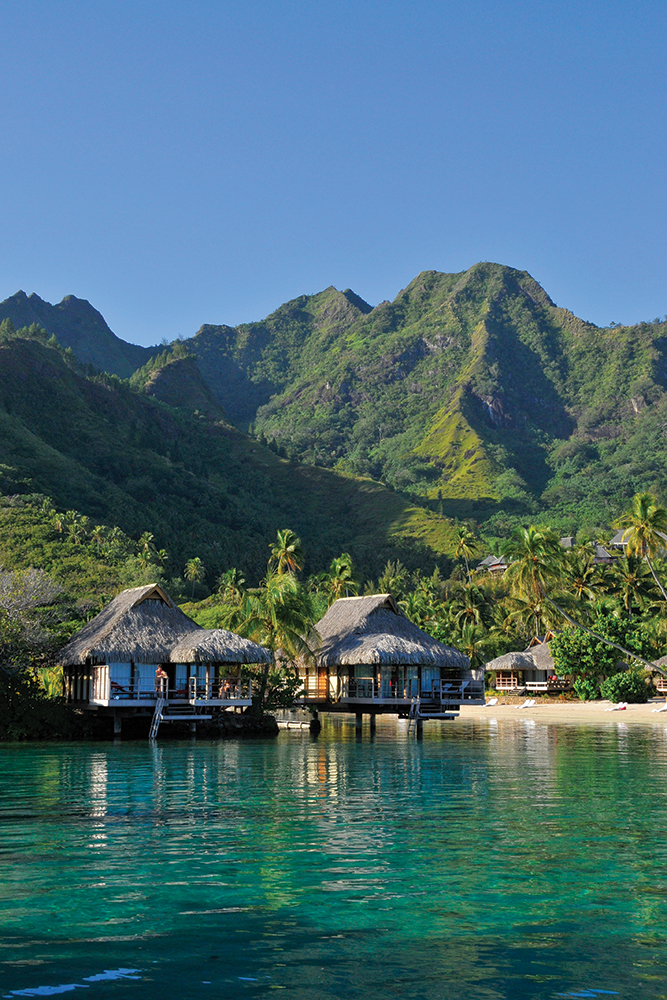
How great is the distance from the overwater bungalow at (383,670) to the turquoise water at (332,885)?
15.2 meters

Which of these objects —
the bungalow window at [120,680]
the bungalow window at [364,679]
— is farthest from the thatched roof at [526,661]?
the bungalow window at [120,680]

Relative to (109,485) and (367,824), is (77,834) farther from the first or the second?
(109,485)

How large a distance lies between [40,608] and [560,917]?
31380 mm

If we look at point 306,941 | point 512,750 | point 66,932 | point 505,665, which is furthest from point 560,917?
point 505,665

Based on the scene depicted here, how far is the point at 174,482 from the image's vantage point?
148875 millimetres

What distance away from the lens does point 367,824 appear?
16281 mm

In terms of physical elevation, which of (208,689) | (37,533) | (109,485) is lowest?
(208,689)

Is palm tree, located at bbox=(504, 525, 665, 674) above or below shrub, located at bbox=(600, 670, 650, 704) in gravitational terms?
above

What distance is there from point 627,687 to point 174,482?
98.2 m

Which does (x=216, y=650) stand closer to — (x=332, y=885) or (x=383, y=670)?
(x=383, y=670)

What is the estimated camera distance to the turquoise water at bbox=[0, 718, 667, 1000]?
8.18m

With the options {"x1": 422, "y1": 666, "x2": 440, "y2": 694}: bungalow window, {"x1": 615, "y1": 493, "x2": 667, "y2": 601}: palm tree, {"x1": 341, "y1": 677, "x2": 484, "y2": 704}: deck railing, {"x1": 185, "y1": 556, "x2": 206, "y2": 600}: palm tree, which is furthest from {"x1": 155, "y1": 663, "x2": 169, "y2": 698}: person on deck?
{"x1": 185, "y1": 556, "x2": 206, "y2": 600}: palm tree

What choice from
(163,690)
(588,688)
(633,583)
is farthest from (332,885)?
(633,583)

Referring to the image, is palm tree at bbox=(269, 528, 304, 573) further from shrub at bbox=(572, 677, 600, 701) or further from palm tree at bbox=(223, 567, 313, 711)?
palm tree at bbox=(223, 567, 313, 711)
